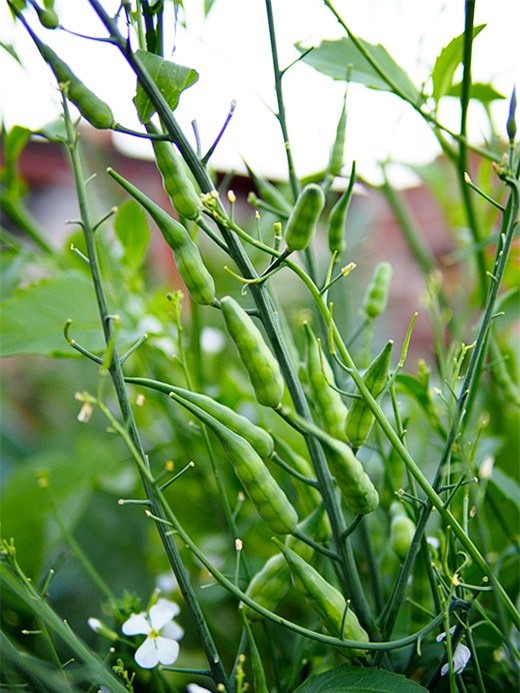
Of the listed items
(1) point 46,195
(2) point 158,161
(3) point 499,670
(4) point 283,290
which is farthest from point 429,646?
(1) point 46,195

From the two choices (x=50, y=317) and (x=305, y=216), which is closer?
(x=305, y=216)

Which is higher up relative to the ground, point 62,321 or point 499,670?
point 62,321

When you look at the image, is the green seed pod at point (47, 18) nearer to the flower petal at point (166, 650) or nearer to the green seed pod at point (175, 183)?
the green seed pod at point (175, 183)

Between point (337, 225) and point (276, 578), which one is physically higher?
point (337, 225)

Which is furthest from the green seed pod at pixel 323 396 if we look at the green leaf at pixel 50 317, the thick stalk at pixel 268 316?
the green leaf at pixel 50 317

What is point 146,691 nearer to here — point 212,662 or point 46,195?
point 212,662

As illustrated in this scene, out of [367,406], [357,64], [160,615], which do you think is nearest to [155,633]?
[160,615]

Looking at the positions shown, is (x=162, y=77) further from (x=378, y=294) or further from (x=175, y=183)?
(x=378, y=294)
